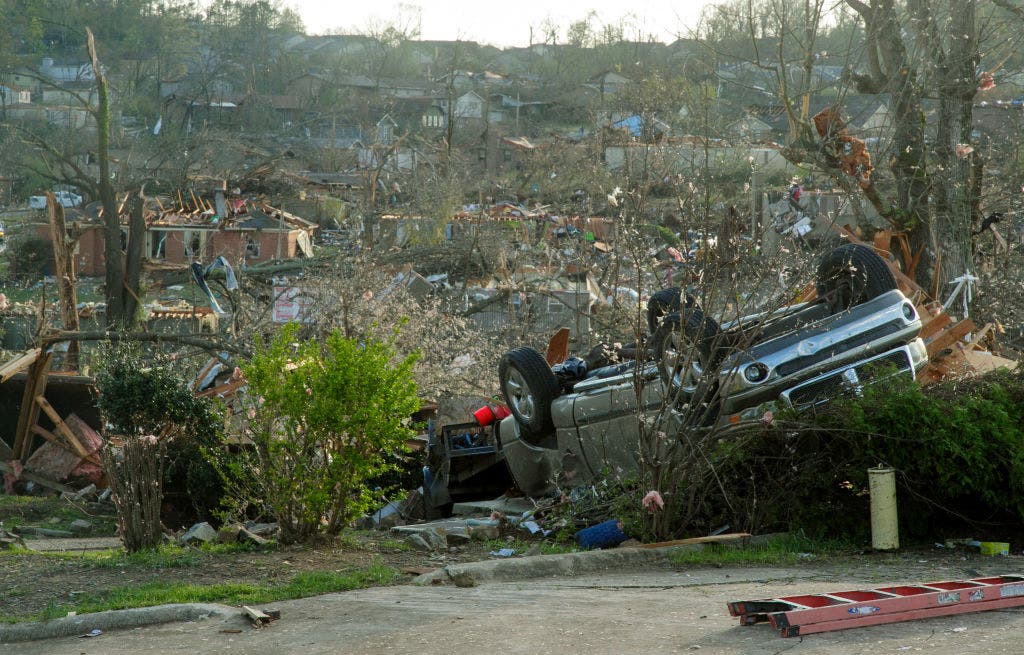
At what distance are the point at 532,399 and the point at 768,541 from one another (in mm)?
3000

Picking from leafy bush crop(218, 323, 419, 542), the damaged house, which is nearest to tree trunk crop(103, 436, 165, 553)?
leafy bush crop(218, 323, 419, 542)

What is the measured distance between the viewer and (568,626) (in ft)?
16.1

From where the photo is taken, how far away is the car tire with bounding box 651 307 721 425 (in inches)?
295

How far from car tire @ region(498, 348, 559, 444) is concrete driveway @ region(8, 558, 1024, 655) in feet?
11.2

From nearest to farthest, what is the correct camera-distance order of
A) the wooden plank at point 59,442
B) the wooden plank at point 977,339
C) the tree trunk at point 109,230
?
the wooden plank at point 977,339 → the wooden plank at point 59,442 → the tree trunk at point 109,230

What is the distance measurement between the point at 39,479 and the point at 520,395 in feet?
30.5

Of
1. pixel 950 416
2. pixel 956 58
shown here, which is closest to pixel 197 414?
pixel 950 416

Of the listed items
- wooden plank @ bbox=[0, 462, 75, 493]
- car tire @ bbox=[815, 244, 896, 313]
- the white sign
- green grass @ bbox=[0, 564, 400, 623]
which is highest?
car tire @ bbox=[815, 244, 896, 313]

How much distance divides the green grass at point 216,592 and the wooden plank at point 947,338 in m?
5.71

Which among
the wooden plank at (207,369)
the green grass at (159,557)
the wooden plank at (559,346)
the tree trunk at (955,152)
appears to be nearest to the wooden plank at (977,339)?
the tree trunk at (955,152)

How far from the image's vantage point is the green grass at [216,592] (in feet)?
19.0

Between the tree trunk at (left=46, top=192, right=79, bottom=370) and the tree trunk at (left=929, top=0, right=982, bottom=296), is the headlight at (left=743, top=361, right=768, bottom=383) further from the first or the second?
the tree trunk at (left=46, top=192, right=79, bottom=370)

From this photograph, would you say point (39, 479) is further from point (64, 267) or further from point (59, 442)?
point (64, 267)

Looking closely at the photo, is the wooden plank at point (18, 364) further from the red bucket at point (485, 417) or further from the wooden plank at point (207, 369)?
the red bucket at point (485, 417)
